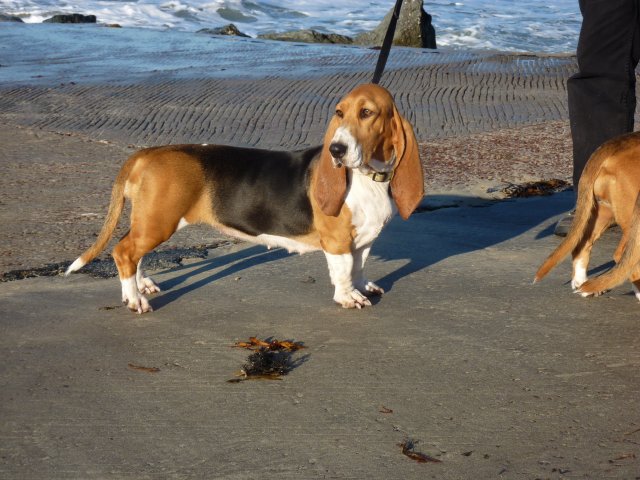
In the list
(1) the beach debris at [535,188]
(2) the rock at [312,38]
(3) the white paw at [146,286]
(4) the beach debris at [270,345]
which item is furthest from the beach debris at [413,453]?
(2) the rock at [312,38]

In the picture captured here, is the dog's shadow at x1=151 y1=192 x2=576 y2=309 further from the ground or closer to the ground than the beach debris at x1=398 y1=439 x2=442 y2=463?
closer to the ground

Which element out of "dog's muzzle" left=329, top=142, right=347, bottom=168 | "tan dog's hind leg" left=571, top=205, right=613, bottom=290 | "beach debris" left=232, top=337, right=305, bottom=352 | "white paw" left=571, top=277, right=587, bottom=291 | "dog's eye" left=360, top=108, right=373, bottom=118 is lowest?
"beach debris" left=232, top=337, right=305, bottom=352

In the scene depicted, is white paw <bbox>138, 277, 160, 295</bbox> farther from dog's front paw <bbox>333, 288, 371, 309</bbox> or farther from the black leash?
the black leash

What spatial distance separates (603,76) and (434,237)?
4.67ft

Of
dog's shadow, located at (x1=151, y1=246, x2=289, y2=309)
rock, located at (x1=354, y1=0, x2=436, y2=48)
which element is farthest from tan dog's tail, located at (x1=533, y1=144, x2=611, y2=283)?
rock, located at (x1=354, y1=0, x2=436, y2=48)

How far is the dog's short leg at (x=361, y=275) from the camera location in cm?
457

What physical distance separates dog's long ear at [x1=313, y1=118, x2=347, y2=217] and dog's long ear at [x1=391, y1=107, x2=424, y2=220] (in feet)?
0.84

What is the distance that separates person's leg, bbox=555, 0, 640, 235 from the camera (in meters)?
5.44

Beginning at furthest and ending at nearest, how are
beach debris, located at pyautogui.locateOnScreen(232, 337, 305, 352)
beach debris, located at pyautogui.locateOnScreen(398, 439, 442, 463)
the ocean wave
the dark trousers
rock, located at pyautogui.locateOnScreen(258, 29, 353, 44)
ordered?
the ocean wave, rock, located at pyautogui.locateOnScreen(258, 29, 353, 44), the dark trousers, beach debris, located at pyautogui.locateOnScreen(232, 337, 305, 352), beach debris, located at pyautogui.locateOnScreen(398, 439, 442, 463)

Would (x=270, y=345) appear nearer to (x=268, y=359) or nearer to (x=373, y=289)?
(x=268, y=359)

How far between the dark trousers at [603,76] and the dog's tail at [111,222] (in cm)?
278

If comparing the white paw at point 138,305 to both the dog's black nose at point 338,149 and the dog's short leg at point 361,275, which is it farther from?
the dog's black nose at point 338,149

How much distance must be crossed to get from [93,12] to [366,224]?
82.3ft

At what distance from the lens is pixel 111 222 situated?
14.9 ft
